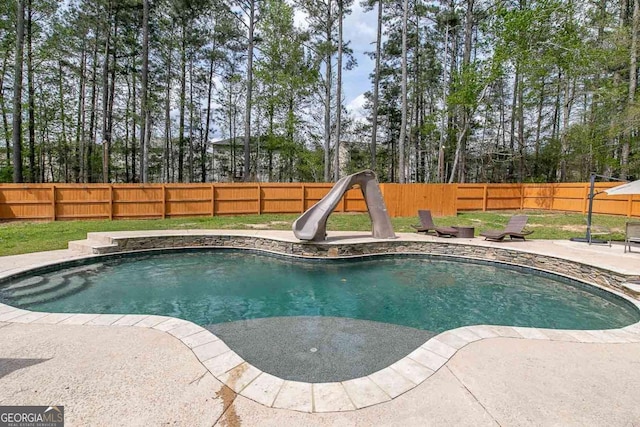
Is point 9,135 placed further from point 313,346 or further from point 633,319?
point 633,319

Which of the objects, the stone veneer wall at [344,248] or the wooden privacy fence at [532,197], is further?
the wooden privacy fence at [532,197]

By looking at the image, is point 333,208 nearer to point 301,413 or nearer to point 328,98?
point 301,413

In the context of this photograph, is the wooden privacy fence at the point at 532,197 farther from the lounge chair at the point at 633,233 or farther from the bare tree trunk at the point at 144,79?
the bare tree trunk at the point at 144,79

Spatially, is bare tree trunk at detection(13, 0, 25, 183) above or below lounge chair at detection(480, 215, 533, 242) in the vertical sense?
above

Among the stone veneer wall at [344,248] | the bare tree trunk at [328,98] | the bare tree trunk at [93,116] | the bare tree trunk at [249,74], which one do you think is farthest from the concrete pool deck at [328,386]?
the bare tree trunk at [93,116]

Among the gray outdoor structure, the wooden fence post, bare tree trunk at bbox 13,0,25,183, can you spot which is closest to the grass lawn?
the wooden fence post

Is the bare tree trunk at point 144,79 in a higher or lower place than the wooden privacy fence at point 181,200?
higher

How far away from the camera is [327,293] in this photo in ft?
19.9

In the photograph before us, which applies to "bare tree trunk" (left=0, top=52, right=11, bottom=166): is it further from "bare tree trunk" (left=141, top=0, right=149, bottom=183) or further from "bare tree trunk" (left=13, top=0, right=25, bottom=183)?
"bare tree trunk" (left=141, top=0, right=149, bottom=183)

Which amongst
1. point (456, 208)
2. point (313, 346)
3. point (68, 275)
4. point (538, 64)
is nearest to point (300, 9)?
point (538, 64)

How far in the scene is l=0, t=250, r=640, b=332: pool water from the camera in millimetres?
4930

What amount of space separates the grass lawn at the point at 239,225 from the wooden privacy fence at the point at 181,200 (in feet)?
2.20

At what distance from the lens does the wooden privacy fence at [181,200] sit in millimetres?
11822

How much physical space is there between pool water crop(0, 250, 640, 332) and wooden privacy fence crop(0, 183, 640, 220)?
19.1 ft
